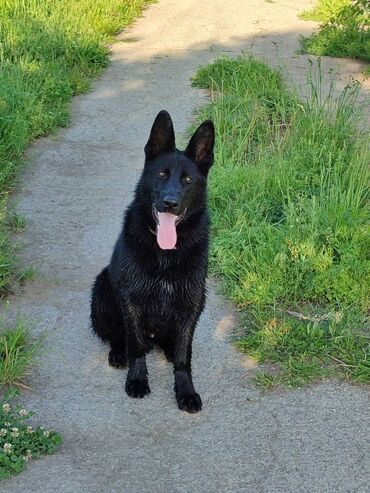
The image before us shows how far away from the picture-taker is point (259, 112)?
286 inches

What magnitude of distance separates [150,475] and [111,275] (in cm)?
116

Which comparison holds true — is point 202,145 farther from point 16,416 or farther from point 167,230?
point 16,416

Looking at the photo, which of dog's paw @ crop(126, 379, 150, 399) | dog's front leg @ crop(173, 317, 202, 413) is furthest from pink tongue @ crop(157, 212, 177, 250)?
dog's paw @ crop(126, 379, 150, 399)

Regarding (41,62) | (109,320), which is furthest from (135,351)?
(41,62)

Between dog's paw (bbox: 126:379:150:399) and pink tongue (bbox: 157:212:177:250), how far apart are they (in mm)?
698

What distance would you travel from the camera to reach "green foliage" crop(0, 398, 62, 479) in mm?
3328

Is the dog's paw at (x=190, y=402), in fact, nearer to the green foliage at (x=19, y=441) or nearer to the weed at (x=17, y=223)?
the green foliage at (x=19, y=441)

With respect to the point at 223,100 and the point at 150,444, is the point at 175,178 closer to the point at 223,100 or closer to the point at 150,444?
the point at 150,444

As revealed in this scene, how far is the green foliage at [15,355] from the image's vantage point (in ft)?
12.9

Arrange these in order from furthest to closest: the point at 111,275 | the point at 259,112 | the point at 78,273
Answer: the point at 259,112, the point at 78,273, the point at 111,275

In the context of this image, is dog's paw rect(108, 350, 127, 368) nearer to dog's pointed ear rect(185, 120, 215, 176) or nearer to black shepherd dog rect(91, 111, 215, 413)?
black shepherd dog rect(91, 111, 215, 413)

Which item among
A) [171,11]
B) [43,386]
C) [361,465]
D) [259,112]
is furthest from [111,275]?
[171,11]

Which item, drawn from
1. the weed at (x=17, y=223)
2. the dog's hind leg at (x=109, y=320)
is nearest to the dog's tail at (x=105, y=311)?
the dog's hind leg at (x=109, y=320)

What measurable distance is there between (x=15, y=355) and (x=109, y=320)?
1.76 feet
